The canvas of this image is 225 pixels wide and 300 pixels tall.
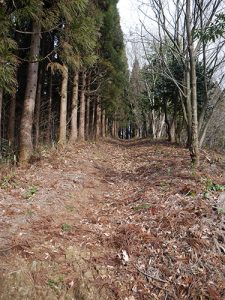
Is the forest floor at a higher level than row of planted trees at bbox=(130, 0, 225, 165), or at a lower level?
lower

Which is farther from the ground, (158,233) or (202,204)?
(202,204)

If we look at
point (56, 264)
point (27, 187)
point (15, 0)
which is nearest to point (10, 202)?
point (27, 187)

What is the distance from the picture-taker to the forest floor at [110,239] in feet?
10.7

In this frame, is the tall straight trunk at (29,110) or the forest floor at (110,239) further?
the tall straight trunk at (29,110)

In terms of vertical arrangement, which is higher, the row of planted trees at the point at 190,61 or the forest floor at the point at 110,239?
the row of planted trees at the point at 190,61

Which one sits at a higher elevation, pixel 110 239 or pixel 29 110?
pixel 29 110

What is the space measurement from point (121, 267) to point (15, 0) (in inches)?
222

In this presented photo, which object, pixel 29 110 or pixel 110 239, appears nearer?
pixel 110 239

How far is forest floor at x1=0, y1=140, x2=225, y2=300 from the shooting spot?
3.26 meters

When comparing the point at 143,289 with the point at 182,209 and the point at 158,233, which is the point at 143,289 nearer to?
the point at 158,233

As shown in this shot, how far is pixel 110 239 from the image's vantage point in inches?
165

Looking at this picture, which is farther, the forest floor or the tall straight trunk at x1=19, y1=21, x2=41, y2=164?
the tall straight trunk at x1=19, y1=21, x2=41, y2=164

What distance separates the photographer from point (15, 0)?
605 centimetres

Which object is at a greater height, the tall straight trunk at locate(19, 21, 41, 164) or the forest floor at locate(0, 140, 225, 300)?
the tall straight trunk at locate(19, 21, 41, 164)
